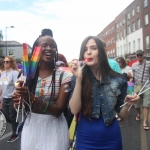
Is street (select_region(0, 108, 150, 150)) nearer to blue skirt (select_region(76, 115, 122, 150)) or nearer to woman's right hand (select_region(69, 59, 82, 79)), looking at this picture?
blue skirt (select_region(76, 115, 122, 150))

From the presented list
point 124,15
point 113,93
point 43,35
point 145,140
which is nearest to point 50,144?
point 113,93

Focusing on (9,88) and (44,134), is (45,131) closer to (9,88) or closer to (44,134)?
(44,134)

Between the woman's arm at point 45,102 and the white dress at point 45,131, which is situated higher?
the woman's arm at point 45,102

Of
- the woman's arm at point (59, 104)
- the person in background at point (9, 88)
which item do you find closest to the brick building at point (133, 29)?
the person in background at point (9, 88)

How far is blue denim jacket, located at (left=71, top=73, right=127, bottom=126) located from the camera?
189cm

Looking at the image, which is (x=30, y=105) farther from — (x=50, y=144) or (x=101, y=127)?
(x=101, y=127)

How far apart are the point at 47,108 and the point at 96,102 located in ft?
1.31

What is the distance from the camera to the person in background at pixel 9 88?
4.76 meters

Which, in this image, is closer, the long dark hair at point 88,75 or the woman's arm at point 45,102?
the woman's arm at point 45,102

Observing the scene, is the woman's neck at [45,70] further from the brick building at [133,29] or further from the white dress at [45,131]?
the brick building at [133,29]

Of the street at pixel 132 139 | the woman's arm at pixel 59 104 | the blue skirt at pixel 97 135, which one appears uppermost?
the woman's arm at pixel 59 104

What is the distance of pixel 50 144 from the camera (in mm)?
1920

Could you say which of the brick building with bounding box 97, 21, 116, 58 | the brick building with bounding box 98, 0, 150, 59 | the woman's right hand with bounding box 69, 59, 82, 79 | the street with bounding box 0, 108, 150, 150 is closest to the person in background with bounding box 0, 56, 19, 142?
the street with bounding box 0, 108, 150, 150

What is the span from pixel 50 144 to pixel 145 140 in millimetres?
3033
